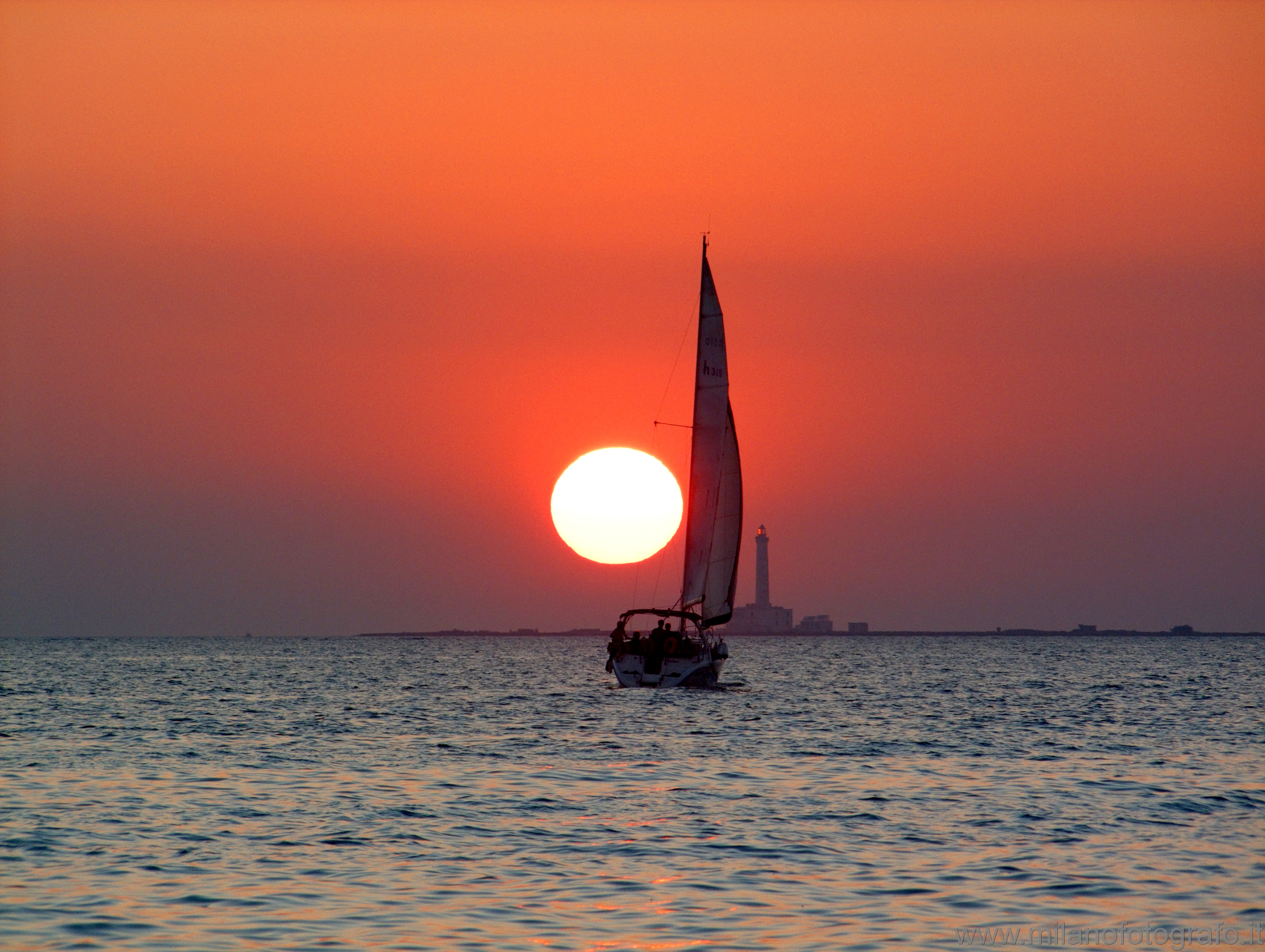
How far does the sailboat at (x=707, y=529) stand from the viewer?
72.1 meters

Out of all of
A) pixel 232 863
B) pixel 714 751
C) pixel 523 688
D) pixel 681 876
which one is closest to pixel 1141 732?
pixel 714 751

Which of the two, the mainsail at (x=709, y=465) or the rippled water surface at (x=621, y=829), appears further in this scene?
the mainsail at (x=709, y=465)

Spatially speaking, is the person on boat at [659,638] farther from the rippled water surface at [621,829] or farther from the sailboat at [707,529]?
the rippled water surface at [621,829]

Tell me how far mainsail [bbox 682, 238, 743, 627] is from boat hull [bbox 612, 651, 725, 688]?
2.31 metres

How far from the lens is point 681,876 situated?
2250 cm

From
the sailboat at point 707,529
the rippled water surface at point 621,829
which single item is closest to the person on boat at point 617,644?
the sailboat at point 707,529

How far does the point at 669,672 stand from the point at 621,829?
145 feet

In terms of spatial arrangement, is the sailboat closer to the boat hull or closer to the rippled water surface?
the boat hull

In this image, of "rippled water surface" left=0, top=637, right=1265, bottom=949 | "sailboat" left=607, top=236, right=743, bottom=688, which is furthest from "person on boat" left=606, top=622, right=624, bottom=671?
"rippled water surface" left=0, top=637, right=1265, bottom=949

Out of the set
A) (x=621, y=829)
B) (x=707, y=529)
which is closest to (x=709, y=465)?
(x=707, y=529)

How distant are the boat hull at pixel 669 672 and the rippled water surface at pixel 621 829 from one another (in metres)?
9.73

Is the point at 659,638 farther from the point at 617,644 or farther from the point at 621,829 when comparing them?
the point at 621,829

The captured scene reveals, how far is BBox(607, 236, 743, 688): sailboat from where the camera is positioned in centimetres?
7212

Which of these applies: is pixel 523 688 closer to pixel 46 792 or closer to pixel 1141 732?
pixel 1141 732
